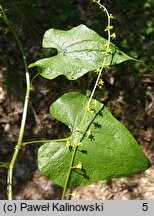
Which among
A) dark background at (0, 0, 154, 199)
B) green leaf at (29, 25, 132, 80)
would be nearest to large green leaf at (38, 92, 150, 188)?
green leaf at (29, 25, 132, 80)

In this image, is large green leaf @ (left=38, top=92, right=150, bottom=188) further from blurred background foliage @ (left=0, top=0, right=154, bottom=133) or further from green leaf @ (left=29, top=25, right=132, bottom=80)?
blurred background foliage @ (left=0, top=0, right=154, bottom=133)

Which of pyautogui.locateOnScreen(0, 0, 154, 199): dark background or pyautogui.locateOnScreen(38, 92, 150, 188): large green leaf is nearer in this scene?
pyautogui.locateOnScreen(38, 92, 150, 188): large green leaf

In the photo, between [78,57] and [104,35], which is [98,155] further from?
[104,35]

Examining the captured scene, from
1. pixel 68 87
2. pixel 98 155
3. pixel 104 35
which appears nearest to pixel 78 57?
pixel 98 155

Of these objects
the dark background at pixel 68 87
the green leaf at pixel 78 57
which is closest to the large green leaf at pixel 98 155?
the green leaf at pixel 78 57

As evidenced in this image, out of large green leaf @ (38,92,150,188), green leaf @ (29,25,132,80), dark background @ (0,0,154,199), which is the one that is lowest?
dark background @ (0,0,154,199)

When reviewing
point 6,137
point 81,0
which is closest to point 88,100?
point 6,137

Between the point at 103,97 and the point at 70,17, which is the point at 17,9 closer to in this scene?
the point at 70,17
